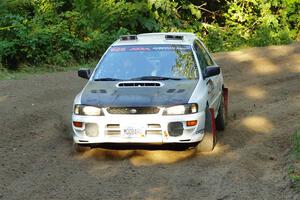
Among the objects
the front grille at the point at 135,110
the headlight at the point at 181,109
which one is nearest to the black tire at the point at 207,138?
the headlight at the point at 181,109

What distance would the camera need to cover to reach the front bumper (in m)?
7.48

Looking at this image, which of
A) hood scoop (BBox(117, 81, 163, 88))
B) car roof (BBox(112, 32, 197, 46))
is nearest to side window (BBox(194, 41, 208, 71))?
car roof (BBox(112, 32, 197, 46))

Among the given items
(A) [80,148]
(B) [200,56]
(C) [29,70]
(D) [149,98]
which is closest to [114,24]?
(C) [29,70]

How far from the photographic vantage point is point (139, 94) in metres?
7.79

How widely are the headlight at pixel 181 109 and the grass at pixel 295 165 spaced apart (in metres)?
1.38

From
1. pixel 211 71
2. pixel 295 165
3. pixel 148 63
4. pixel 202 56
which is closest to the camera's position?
pixel 295 165

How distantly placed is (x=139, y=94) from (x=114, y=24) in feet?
38.4

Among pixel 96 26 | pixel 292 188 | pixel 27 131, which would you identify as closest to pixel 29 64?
pixel 96 26

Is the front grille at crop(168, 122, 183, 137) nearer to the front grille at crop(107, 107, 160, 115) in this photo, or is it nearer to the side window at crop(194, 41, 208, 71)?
the front grille at crop(107, 107, 160, 115)

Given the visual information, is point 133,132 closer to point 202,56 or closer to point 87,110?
point 87,110

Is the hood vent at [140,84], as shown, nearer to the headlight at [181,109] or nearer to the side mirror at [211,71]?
the headlight at [181,109]

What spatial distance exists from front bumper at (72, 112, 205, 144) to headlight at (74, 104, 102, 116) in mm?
56

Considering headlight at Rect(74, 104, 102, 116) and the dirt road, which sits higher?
headlight at Rect(74, 104, 102, 116)

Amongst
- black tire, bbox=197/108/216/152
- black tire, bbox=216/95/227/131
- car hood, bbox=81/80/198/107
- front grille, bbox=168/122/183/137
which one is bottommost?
black tire, bbox=216/95/227/131
